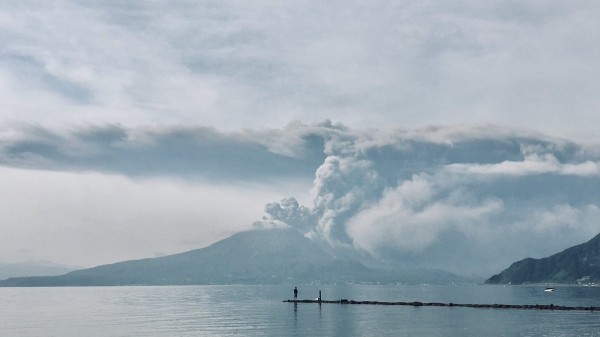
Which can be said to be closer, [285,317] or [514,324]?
[514,324]

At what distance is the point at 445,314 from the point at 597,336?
4399cm

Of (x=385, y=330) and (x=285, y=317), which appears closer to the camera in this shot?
(x=385, y=330)

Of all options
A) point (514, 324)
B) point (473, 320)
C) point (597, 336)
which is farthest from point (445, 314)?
point (597, 336)

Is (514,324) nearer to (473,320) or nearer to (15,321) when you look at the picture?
(473,320)

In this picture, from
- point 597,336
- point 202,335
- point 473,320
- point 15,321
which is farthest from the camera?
point 15,321

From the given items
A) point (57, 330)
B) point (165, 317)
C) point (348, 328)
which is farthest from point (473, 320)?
point (57, 330)

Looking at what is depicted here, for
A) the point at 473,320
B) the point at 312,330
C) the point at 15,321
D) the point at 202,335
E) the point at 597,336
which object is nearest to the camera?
the point at 597,336

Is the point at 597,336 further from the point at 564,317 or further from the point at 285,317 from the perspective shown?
the point at 285,317

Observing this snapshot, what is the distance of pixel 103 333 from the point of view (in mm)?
87938

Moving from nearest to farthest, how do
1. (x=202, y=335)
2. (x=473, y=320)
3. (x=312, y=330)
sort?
1. (x=202, y=335)
2. (x=312, y=330)
3. (x=473, y=320)

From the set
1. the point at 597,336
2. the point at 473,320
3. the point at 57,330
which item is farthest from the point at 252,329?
the point at 597,336

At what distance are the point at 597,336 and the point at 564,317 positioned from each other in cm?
3373

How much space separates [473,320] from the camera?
104 metres

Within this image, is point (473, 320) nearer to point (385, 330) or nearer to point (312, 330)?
point (385, 330)
